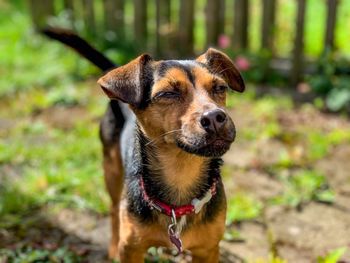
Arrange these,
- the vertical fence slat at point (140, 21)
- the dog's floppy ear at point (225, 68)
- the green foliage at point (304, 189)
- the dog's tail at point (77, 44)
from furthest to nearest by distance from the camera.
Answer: the vertical fence slat at point (140, 21) < the green foliage at point (304, 189) < the dog's tail at point (77, 44) < the dog's floppy ear at point (225, 68)

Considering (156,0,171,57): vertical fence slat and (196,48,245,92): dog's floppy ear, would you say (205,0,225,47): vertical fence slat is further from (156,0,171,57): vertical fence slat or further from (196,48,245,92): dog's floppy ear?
(196,48,245,92): dog's floppy ear

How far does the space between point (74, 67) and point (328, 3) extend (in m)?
3.63

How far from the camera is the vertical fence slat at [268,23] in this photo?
7.26 m

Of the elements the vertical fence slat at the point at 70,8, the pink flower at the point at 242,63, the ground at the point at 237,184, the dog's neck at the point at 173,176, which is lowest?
the ground at the point at 237,184

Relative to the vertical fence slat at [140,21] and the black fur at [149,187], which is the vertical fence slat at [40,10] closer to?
the vertical fence slat at [140,21]

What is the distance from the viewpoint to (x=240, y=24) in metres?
7.66

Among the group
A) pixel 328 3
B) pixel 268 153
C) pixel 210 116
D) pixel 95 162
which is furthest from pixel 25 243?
pixel 328 3

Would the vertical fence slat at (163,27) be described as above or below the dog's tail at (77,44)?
below

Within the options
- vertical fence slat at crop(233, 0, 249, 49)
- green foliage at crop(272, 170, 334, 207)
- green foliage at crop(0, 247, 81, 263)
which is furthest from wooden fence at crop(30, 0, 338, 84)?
green foliage at crop(0, 247, 81, 263)

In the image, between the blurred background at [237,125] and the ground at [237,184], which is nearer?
the ground at [237,184]

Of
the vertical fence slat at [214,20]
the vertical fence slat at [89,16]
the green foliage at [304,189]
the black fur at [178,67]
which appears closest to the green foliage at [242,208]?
the green foliage at [304,189]

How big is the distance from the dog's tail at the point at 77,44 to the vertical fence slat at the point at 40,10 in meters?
5.74

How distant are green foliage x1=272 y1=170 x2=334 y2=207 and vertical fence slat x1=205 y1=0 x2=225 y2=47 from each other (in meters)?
3.14

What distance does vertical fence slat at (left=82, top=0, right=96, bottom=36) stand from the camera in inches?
350
